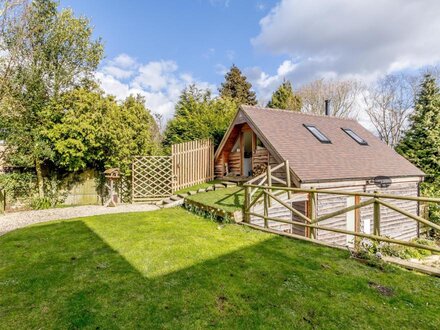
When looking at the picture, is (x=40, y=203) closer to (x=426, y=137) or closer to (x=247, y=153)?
(x=247, y=153)

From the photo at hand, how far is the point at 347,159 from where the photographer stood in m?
11.0

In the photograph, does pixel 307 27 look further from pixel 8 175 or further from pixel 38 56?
pixel 8 175

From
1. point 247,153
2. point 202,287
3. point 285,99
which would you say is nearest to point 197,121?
point 247,153

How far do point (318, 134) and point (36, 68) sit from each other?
13.4 m

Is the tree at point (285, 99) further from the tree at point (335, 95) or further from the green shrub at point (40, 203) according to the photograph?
the green shrub at point (40, 203)

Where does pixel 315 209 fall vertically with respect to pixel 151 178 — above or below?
below

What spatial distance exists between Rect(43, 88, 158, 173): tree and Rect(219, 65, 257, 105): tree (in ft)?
65.6

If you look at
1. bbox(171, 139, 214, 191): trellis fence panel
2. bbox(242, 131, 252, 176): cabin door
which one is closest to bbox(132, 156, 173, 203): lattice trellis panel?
bbox(171, 139, 214, 191): trellis fence panel

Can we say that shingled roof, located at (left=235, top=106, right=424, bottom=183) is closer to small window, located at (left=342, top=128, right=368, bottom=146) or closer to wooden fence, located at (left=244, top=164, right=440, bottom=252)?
small window, located at (left=342, top=128, right=368, bottom=146)

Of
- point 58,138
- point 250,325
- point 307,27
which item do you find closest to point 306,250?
point 250,325

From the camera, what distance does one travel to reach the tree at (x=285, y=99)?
26.6 m

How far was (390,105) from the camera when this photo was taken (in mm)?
25719

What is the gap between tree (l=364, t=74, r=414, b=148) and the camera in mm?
24828

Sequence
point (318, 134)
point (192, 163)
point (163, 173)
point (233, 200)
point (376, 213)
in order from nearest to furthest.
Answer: point (376, 213) < point (233, 200) < point (318, 134) < point (163, 173) < point (192, 163)
